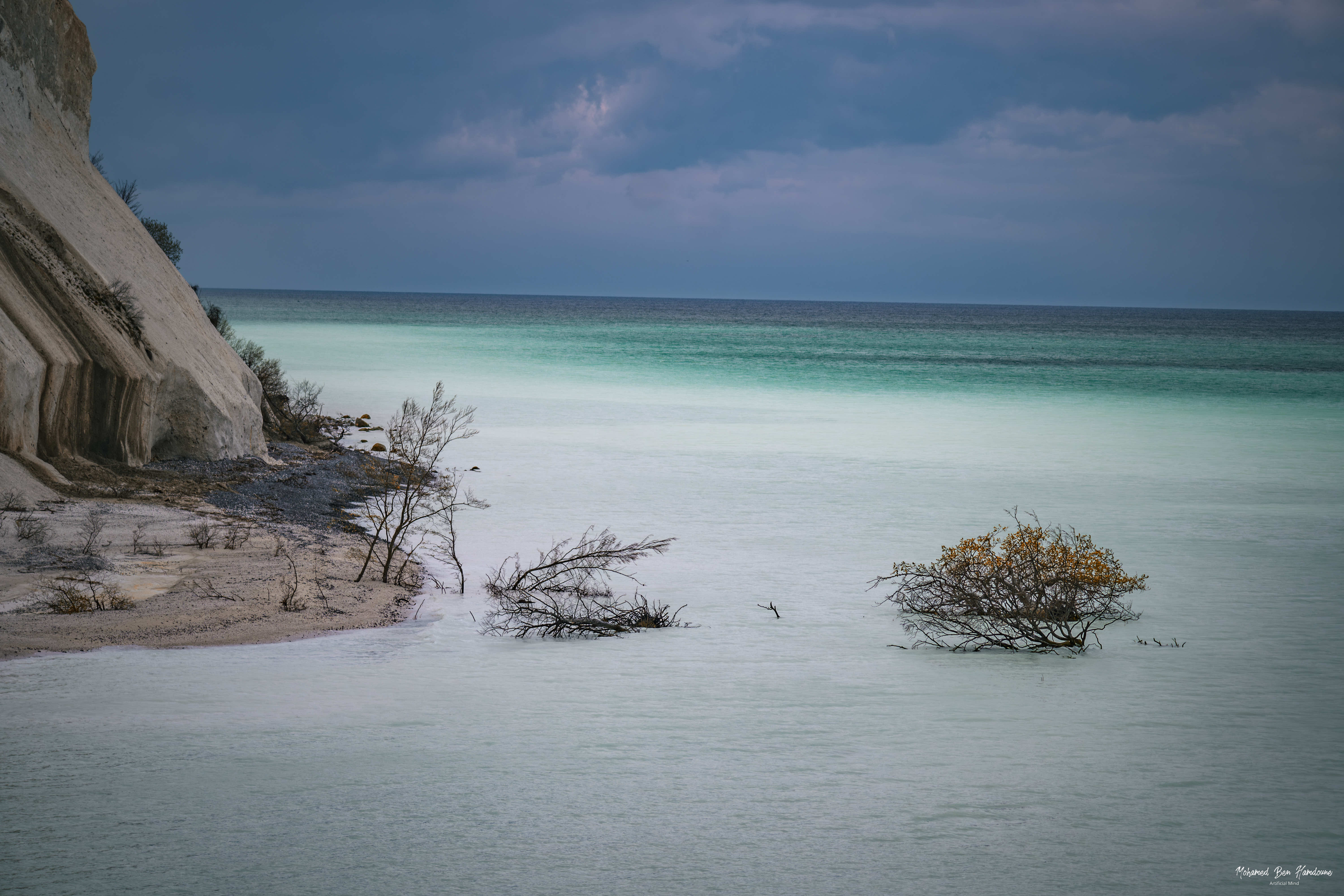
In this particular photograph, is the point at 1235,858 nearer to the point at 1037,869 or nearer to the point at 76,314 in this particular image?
the point at 1037,869

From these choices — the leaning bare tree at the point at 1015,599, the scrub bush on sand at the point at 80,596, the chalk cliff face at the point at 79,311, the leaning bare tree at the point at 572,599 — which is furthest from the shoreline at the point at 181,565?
the leaning bare tree at the point at 1015,599

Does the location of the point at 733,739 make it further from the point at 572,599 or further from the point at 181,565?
the point at 181,565

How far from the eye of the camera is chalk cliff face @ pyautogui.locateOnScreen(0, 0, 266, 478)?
11.5 m

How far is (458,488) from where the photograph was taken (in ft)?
50.3

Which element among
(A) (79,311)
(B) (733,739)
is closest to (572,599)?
(B) (733,739)

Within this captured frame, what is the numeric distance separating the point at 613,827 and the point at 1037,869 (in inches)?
73.3

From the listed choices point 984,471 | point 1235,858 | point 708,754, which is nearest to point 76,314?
point 708,754

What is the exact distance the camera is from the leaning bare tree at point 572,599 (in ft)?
27.0

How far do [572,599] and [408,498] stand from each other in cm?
178

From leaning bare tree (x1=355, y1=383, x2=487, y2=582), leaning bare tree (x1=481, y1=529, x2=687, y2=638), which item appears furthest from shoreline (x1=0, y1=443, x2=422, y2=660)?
leaning bare tree (x1=481, y1=529, x2=687, y2=638)

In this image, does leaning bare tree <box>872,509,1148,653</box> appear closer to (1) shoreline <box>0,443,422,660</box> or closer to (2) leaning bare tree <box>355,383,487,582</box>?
(2) leaning bare tree <box>355,383,487,582</box>

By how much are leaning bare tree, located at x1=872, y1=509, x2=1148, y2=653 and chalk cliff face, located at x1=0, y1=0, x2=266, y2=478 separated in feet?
28.9

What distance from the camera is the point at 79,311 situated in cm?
Answer: 1229

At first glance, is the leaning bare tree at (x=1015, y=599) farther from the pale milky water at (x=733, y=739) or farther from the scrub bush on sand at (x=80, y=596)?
the scrub bush on sand at (x=80, y=596)
